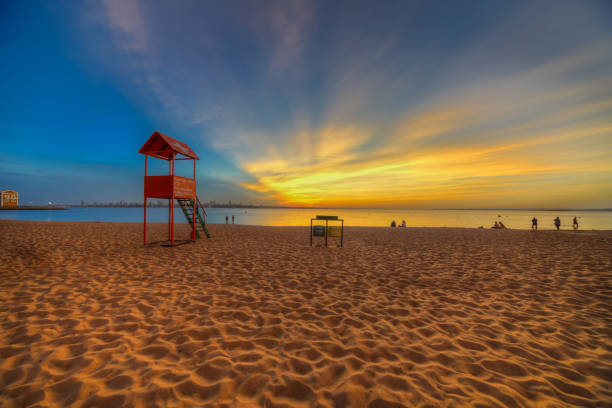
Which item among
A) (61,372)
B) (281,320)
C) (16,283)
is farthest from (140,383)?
(16,283)

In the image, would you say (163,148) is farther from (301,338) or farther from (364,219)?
(364,219)

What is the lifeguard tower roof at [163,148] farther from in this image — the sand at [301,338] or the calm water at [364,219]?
the calm water at [364,219]

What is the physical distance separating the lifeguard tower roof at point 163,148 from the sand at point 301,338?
21.0ft

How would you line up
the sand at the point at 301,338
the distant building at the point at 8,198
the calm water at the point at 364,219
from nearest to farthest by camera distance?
the sand at the point at 301,338 → the calm water at the point at 364,219 → the distant building at the point at 8,198

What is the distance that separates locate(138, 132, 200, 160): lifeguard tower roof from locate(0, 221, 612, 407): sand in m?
6.42

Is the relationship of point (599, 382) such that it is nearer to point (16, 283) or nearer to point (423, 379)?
point (423, 379)

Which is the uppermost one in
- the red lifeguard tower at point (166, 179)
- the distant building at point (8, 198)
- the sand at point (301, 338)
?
the distant building at point (8, 198)

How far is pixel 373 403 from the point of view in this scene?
2225mm

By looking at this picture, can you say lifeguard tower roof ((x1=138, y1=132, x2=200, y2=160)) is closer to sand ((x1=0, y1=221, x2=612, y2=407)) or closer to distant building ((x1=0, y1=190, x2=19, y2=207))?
sand ((x1=0, y1=221, x2=612, y2=407))

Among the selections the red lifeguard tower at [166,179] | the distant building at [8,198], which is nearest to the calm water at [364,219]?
the red lifeguard tower at [166,179]

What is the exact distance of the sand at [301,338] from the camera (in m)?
A: 2.35

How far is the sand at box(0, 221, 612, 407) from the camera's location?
235 cm

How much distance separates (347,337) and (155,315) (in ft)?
10.9

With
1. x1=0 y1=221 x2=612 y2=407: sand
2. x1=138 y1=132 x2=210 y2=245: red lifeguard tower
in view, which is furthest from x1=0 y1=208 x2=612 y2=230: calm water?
x1=0 y1=221 x2=612 y2=407: sand
